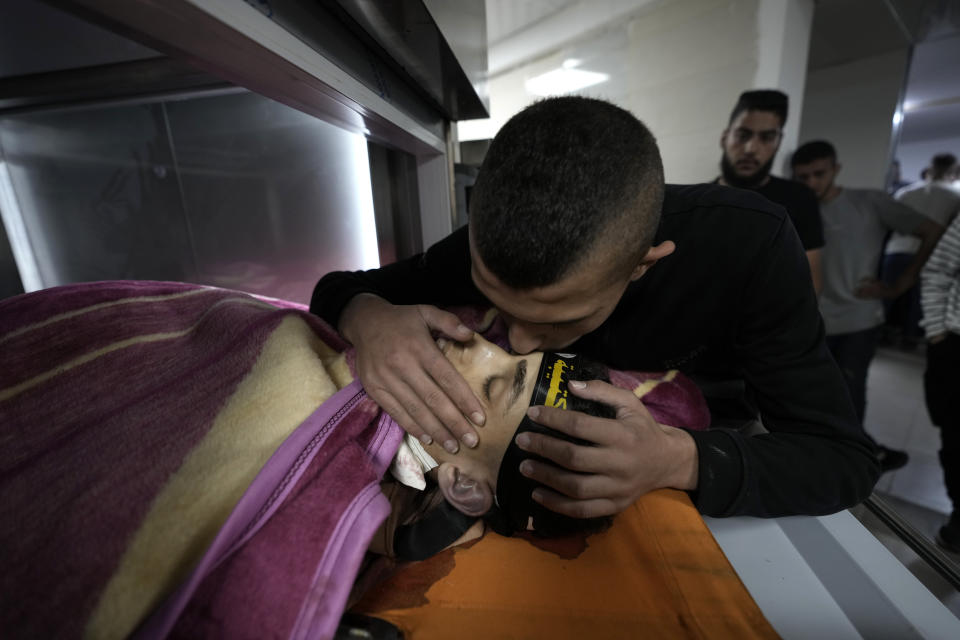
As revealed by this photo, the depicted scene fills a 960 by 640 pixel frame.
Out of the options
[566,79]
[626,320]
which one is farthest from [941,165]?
[626,320]

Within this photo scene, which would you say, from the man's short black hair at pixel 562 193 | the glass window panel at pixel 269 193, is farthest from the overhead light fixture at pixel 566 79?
the man's short black hair at pixel 562 193

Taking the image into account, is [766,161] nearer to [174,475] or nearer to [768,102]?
[768,102]

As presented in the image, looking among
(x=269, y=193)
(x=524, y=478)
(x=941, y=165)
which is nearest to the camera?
(x=524, y=478)

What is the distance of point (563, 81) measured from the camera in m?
2.71

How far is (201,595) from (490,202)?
0.57 m

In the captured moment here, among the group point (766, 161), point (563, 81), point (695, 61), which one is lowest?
point (766, 161)

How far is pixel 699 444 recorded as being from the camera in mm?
649

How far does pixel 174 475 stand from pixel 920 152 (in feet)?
39.6

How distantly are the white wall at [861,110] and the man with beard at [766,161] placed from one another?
196 centimetres

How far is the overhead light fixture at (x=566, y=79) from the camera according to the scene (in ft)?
8.40

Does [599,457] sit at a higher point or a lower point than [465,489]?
higher

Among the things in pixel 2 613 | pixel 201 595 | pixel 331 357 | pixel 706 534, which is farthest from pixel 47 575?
pixel 706 534

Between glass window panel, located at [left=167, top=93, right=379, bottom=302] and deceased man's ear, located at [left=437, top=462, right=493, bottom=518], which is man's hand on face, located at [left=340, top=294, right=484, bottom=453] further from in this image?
glass window panel, located at [left=167, top=93, right=379, bottom=302]

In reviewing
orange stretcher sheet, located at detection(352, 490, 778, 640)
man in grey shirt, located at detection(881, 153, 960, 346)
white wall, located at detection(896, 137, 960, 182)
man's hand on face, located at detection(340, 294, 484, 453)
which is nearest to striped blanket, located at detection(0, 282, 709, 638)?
man's hand on face, located at detection(340, 294, 484, 453)
